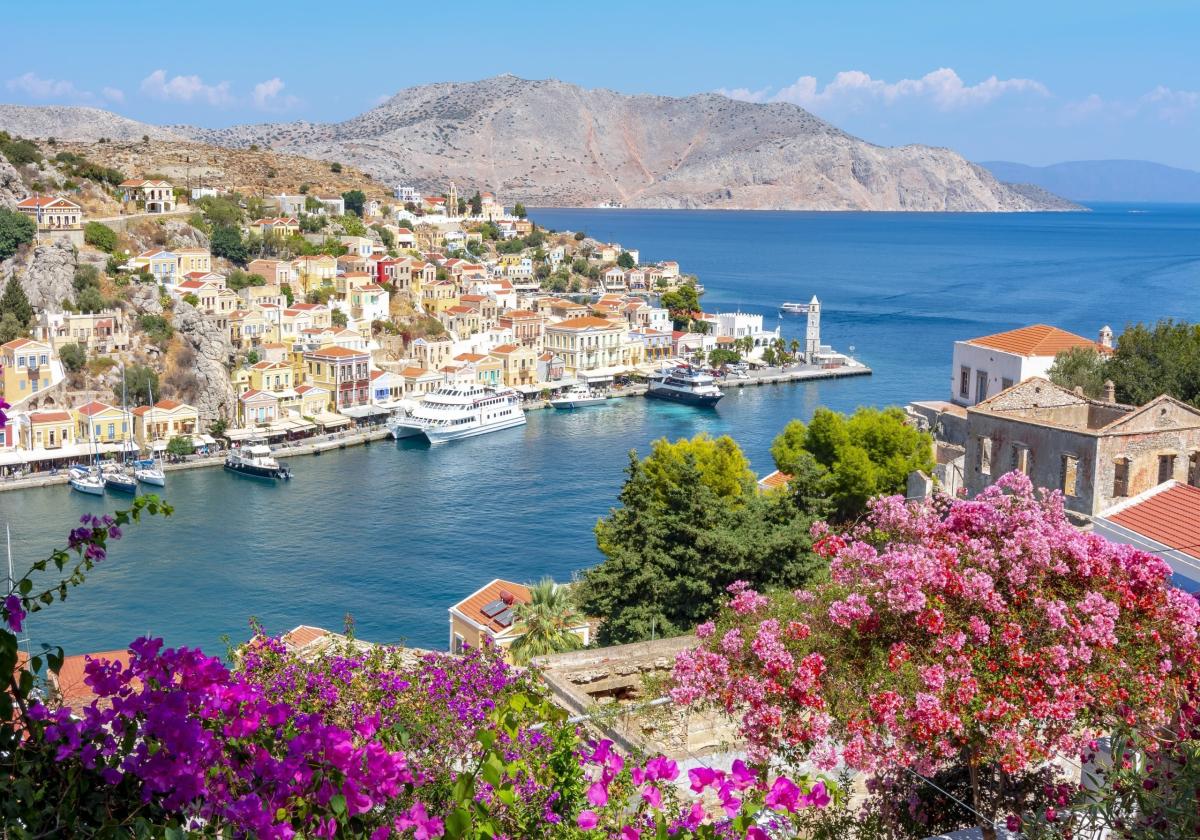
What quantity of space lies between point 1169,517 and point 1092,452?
22.2 inches

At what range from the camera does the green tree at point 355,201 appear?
5444 centimetres

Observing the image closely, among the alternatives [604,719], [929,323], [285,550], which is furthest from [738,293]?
[604,719]

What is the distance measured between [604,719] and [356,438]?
88.5ft

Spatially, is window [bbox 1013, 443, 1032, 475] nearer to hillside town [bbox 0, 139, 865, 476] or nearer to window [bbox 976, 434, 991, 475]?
window [bbox 976, 434, 991, 475]

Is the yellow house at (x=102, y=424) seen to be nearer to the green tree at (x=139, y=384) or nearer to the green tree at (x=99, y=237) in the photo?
the green tree at (x=139, y=384)

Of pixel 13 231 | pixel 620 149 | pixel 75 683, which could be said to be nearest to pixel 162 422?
pixel 13 231

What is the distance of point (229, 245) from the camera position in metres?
40.2

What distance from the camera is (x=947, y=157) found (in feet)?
616

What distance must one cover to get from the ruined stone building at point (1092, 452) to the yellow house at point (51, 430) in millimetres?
23766

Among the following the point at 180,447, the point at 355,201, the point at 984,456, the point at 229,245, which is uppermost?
the point at 355,201

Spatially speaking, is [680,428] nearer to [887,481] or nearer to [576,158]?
[887,481]

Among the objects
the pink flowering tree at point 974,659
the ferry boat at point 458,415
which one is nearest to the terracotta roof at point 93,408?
the ferry boat at point 458,415

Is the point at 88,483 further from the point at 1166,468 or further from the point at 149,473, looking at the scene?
the point at 1166,468

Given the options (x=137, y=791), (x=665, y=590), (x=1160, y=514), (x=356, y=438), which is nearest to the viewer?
(x=137, y=791)
